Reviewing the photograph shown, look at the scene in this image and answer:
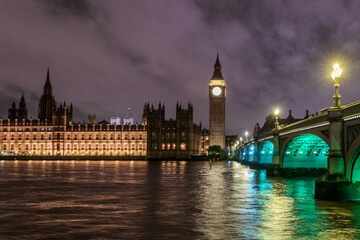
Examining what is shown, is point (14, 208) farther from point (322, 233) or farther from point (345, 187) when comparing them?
point (345, 187)

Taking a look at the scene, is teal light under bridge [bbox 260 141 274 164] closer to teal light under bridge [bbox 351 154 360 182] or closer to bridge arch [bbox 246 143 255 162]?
bridge arch [bbox 246 143 255 162]

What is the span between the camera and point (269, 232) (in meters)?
15.3

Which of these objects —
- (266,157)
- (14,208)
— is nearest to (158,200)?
(14,208)

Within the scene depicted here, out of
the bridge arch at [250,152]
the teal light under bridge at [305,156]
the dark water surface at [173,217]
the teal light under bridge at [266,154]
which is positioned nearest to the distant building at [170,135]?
the bridge arch at [250,152]

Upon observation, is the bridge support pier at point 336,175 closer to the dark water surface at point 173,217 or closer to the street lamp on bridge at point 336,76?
the street lamp on bridge at point 336,76

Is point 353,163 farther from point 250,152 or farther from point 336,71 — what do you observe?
point 250,152

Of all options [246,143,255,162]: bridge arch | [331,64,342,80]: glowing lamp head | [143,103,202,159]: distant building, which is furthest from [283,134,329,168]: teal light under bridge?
[143,103,202,159]: distant building

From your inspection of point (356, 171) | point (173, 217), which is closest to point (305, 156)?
point (356, 171)

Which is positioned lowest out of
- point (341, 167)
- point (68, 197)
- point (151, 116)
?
point (68, 197)

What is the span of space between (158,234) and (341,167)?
15.1 m

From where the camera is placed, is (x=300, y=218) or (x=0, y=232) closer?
(x=0, y=232)

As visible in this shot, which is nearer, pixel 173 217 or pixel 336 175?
pixel 173 217

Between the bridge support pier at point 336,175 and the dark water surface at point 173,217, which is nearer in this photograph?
the dark water surface at point 173,217

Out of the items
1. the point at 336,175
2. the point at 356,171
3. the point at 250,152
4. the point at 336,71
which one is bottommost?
the point at 336,175
